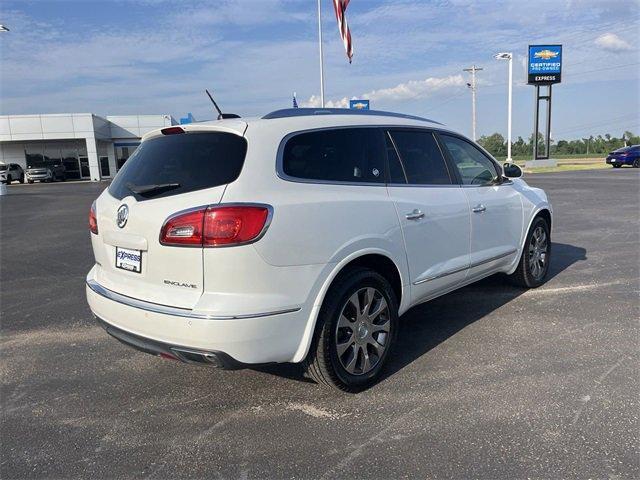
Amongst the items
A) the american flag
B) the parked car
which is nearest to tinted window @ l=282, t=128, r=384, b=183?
the american flag

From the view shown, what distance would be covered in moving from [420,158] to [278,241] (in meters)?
1.74

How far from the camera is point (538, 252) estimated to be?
5.69 meters

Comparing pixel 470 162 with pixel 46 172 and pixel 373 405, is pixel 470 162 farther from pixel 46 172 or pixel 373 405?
pixel 46 172

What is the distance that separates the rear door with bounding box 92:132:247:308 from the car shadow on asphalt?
121 centimetres

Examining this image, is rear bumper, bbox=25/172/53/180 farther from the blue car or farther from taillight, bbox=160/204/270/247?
taillight, bbox=160/204/270/247

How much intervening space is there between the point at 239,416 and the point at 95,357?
5.45 ft

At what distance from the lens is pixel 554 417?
302 centimetres

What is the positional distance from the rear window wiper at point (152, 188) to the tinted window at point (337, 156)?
2.25 feet

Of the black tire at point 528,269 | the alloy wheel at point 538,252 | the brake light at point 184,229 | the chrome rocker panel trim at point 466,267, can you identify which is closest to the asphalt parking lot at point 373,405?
the black tire at point 528,269

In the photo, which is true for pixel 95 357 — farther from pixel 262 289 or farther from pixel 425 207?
pixel 425 207

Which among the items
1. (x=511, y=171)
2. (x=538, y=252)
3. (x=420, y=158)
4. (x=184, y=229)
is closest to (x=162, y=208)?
(x=184, y=229)

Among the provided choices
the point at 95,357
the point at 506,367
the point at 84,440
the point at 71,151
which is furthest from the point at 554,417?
the point at 71,151

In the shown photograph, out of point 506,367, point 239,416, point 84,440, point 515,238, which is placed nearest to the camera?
point 84,440

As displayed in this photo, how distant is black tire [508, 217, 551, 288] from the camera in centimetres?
543
